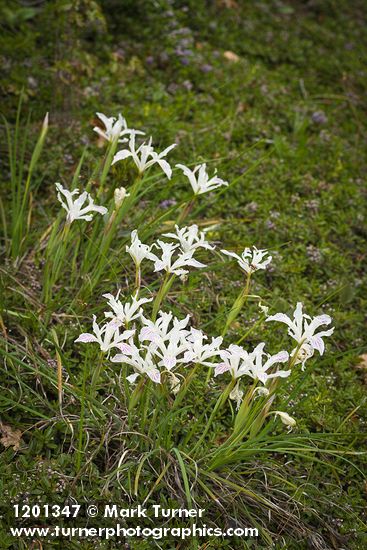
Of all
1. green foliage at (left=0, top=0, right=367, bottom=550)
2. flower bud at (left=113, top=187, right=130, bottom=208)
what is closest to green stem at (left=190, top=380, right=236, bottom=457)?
green foliage at (left=0, top=0, right=367, bottom=550)

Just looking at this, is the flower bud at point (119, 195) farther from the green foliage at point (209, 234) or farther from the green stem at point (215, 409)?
the green stem at point (215, 409)

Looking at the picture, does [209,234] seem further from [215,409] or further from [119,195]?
[215,409]

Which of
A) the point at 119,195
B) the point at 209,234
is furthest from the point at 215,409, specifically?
the point at 209,234

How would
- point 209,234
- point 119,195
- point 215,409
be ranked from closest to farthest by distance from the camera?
point 215,409 → point 119,195 → point 209,234

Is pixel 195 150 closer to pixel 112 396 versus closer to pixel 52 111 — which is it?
→ pixel 52 111

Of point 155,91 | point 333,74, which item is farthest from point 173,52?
point 333,74

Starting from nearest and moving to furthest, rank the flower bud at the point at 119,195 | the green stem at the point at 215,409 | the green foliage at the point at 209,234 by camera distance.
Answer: the green stem at the point at 215,409 < the green foliage at the point at 209,234 < the flower bud at the point at 119,195

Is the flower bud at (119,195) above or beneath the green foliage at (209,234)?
above

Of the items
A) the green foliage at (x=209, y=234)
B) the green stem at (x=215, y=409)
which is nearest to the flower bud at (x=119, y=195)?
the green foliage at (x=209, y=234)

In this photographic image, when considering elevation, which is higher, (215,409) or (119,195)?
(119,195)

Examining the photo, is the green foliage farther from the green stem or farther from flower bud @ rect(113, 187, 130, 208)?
flower bud @ rect(113, 187, 130, 208)

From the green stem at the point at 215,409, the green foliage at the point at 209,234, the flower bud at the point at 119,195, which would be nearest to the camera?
the green stem at the point at 215,409
